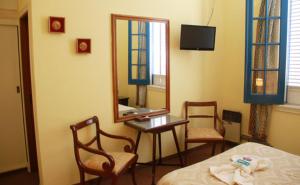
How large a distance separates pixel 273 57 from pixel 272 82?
13.0 inches

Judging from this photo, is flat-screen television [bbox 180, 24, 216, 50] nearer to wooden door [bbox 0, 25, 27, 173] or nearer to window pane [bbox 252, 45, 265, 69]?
window pane [bbox 252, 45, 265, 69]

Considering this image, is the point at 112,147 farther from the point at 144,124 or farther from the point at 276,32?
the point at 276,32

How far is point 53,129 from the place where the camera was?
8.12ft

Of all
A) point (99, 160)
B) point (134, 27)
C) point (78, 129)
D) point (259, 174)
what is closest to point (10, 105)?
point (78, 129)

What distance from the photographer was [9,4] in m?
3.01

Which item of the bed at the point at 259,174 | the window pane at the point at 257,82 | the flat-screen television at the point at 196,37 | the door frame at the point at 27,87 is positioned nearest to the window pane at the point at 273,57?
the window pane at the point at 257,82

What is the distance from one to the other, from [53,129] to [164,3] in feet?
6.68

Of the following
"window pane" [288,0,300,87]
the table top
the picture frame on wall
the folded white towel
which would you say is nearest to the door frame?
the picture frame on wall

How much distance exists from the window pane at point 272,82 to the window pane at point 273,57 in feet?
0.30

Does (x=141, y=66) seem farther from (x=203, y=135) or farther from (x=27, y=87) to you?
(x=27, y=87)

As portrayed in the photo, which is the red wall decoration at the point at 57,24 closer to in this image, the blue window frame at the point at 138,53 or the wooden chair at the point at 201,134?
the blue window frame at the point at 138,53

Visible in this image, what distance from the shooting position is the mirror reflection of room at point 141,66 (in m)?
2.88

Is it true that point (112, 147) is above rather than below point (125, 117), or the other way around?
below

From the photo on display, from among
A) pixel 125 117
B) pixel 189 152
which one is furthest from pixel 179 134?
pixel 125 117
